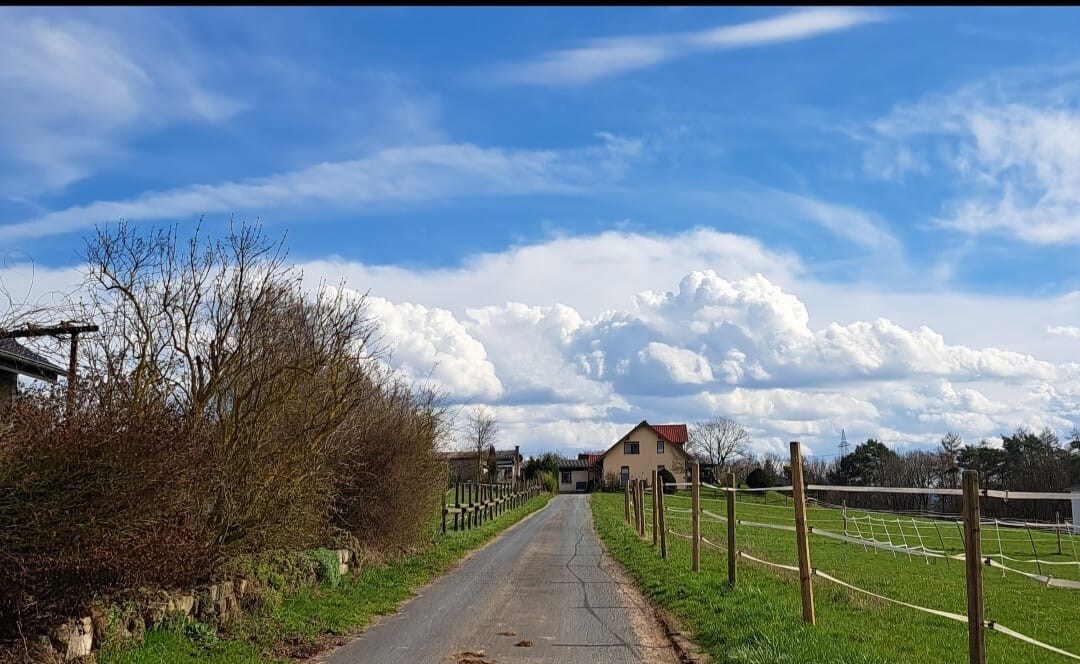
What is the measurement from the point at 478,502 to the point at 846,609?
21845 millimetres

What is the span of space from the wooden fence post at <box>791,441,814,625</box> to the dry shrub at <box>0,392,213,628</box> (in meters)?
6.25

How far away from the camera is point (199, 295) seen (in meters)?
11.2

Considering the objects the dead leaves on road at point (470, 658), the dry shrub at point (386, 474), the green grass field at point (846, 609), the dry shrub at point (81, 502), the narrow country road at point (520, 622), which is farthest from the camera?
the dry shrub at point (386, 474)

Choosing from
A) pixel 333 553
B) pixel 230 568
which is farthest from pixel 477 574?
pixel 230 568

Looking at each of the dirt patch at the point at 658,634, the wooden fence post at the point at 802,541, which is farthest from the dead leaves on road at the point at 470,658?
the wooden fence post at the point at 802,541

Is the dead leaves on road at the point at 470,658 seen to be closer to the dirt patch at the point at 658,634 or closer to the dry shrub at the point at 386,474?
the dirt patch at the point at 658,634

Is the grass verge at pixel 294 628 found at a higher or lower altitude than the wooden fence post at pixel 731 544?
lower

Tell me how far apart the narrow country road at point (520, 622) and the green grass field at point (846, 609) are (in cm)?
66

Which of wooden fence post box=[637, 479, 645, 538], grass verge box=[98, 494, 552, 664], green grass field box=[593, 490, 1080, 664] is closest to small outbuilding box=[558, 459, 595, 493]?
wooden fence post box=[637, 479, 645, 538]

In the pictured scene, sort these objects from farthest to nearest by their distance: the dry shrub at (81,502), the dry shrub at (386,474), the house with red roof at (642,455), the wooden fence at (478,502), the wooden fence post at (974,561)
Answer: the house with red roof at (642,455) → the wooden fence at (478,502) → the dry shrub at (386,474) → the dry shrub at (81,502) → the wooden fence post at (974,561)

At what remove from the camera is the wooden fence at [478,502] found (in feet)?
91.1

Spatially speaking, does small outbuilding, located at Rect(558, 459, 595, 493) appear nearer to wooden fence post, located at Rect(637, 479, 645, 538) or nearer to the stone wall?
wooden fence post, located at Rect(637, 479, 645, 538)

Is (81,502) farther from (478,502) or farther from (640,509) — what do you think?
(478,502)

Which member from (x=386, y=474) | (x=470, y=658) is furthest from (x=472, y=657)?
(x=386, y=474)
